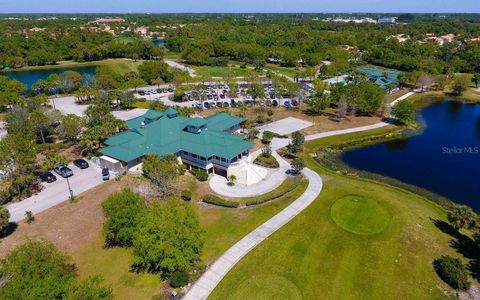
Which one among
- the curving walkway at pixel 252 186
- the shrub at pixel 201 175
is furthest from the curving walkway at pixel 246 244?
the shrub at pixel 201 175

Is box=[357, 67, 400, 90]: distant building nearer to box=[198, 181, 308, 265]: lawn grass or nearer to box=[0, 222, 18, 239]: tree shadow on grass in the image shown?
box=[198, 181, 308, 265]: lawn grass

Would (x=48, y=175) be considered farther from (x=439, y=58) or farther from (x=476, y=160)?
(x=439, y=58)

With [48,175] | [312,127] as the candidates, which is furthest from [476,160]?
[48,175]

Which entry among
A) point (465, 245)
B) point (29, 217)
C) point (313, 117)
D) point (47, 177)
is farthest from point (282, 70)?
point (29, 217)

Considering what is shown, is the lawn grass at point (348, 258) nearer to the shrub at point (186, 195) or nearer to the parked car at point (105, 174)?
the shrub at point (186, 195)

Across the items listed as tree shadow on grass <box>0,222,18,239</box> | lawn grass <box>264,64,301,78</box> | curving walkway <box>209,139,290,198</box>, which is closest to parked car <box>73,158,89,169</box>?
tree shadow on grass <box>0,222,18,239</box>

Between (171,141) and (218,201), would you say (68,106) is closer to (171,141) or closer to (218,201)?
(171,141)
